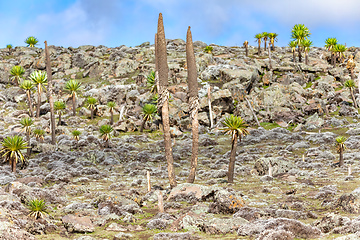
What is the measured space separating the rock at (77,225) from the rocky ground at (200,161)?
0.08 metres

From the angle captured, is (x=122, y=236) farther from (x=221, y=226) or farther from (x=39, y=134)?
(x=39, y=134)

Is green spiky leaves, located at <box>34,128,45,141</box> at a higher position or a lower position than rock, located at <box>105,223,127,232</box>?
higher

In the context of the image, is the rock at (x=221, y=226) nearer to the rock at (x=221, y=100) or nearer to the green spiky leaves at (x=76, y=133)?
the green spiky leaves at (x=76, y=133)

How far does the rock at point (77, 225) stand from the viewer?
1441 centimetres

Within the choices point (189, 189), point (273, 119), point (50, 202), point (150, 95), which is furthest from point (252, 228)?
point (150, 95)

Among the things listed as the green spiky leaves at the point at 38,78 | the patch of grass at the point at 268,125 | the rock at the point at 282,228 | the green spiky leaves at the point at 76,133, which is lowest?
the rock at the point at 282,228

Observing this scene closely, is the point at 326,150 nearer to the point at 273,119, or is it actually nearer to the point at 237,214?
the point at 273,119

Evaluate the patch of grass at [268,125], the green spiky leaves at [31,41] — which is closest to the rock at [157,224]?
the patch of grass at [268,125]

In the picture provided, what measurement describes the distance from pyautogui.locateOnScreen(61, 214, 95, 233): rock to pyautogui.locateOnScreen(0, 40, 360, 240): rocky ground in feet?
0.26

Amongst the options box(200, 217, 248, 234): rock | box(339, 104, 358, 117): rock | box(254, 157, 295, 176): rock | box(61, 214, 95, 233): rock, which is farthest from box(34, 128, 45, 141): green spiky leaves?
box(339, 104, 358, 117): rock

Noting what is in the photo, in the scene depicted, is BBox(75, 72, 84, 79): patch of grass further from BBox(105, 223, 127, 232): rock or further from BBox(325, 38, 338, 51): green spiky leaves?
BBox(105, 223, 127, 232): rock

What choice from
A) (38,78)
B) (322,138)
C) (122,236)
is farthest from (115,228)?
(38,78)

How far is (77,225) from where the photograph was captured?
14.5m

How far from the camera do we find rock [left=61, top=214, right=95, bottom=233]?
47.3 feet
